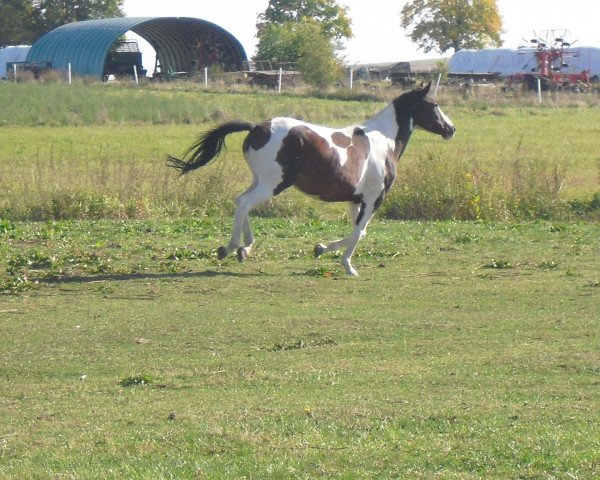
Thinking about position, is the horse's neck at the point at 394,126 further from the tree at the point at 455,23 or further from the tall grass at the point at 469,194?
the tree at the point at 455,23

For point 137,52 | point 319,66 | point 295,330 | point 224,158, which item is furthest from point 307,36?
point 295,330

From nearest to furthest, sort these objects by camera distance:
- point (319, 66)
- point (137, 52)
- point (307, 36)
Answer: point (319, 66)
point (137, 52)
point (307, 36)

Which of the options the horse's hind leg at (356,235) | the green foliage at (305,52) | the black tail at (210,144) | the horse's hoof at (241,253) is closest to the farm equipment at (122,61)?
the green foliage at (305,52)

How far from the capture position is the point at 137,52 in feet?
233

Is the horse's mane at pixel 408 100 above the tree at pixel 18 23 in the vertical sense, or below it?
below

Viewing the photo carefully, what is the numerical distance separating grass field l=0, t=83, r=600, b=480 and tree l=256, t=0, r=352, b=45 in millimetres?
75463

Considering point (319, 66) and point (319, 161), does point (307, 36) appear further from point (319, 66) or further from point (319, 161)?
point (319, 161)

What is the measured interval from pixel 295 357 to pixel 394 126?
6392mm

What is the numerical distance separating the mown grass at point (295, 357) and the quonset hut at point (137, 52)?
1851 inches

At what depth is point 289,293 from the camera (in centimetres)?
1284

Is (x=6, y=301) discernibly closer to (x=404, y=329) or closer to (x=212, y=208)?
(x=404, y=329)

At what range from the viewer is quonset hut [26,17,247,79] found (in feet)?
207

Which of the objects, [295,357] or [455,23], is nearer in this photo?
[295,357]

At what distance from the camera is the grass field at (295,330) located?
6633 millimetres
